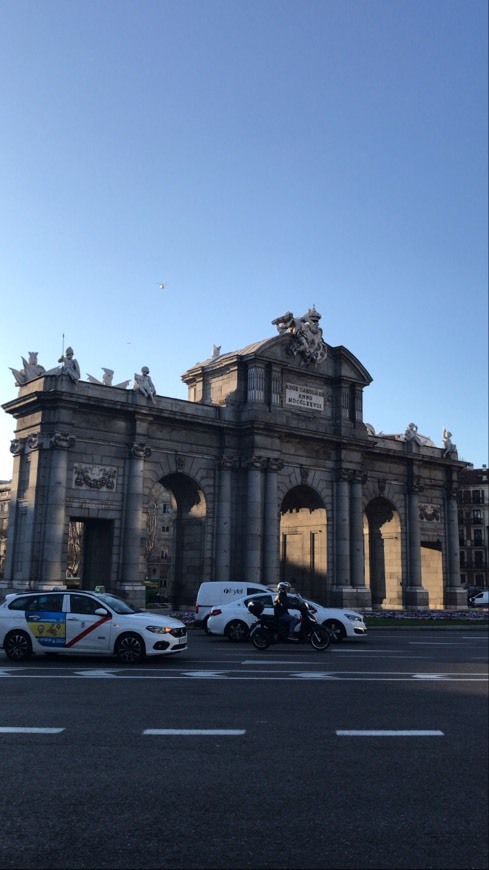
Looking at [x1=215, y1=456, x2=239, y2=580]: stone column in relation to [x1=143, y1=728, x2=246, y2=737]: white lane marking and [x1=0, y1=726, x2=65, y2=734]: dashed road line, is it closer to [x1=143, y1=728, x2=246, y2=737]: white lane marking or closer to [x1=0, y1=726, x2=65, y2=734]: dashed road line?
[x1=143, y1=728, x2=246, y2=737]: white lane marking

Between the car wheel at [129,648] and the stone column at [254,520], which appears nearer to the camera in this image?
the car wheel at [129,648]

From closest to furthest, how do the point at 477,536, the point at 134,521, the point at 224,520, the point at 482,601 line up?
the point at 134,521 < the point at 224,520 < the point at 482,601 < the point at 477,536

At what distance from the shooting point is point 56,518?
1275 inches

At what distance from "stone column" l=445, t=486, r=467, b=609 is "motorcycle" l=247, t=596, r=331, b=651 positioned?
30.6m

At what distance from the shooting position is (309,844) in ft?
17.9

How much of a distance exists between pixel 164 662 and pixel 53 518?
55.5 ft

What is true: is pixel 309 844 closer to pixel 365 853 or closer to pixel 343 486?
pixel 365 853

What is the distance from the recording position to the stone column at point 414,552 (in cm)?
4569

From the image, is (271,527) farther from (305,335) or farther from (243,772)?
(243,772)

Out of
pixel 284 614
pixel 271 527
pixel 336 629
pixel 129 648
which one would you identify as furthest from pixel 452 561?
pixel 129 648

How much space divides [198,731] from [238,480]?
30234mm

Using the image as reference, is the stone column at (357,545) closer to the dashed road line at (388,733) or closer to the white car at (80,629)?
the white car at (80,629)

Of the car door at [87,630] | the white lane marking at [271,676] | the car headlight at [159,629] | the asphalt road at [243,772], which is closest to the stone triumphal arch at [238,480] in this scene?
the car door at [87,630]

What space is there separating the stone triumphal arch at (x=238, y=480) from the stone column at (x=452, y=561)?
12 centimetres
